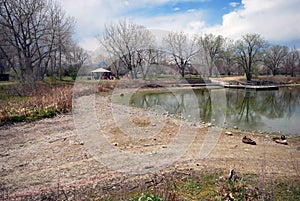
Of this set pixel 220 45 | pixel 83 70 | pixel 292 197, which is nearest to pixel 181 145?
pixel 292 197

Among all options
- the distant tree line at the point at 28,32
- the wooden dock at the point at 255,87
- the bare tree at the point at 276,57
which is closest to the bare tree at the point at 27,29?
the distant tree line at the point at 28,32

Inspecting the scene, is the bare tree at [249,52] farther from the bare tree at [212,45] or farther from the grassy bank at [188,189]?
the grassy bank at [188,189]

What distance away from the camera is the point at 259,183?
3.82 m

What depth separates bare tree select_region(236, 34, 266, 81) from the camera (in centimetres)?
4378

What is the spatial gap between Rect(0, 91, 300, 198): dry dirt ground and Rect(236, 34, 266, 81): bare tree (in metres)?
40.0

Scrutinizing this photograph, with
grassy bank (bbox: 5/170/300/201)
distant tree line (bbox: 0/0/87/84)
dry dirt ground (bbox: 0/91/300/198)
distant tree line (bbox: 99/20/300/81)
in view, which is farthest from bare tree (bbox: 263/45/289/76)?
grassy bank (bbox: 5/170/300/201)

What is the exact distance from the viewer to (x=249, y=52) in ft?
146

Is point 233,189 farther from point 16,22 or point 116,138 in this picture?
point 16,22

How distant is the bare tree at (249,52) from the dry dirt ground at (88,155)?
131 ft

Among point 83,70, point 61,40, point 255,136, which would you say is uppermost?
point 61,40

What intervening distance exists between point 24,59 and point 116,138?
2127 cm

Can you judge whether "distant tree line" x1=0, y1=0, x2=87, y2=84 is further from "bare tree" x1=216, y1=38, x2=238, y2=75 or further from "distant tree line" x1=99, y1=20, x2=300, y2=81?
"bare tree" x1=216, y1=38, x2=238, y2=75

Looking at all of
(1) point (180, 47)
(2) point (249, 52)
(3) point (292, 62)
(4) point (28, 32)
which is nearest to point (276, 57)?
(3) point (292, 62)

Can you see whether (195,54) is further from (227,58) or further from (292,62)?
(292,62)
